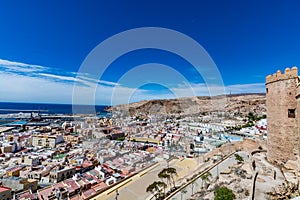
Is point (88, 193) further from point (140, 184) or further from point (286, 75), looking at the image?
point (286, 75)

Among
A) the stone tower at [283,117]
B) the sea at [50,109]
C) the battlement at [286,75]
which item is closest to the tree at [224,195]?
the stone tower at [283,117]

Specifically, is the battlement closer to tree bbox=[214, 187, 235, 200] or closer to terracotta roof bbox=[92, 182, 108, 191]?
tree bbox=[214, 187, 235, 200]

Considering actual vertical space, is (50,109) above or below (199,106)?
below

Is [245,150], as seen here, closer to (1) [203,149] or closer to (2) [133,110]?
(1) [203,149]

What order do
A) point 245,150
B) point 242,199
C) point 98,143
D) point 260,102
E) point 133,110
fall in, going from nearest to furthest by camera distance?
point 242,199 < point 245,150 < point 98,143 < point 260,102 < point 133,110

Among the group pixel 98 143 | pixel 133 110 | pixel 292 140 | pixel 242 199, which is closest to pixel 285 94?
pixel 292 140

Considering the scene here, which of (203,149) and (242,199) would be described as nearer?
(242,199)

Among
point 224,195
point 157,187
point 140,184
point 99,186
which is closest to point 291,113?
point 224,195
